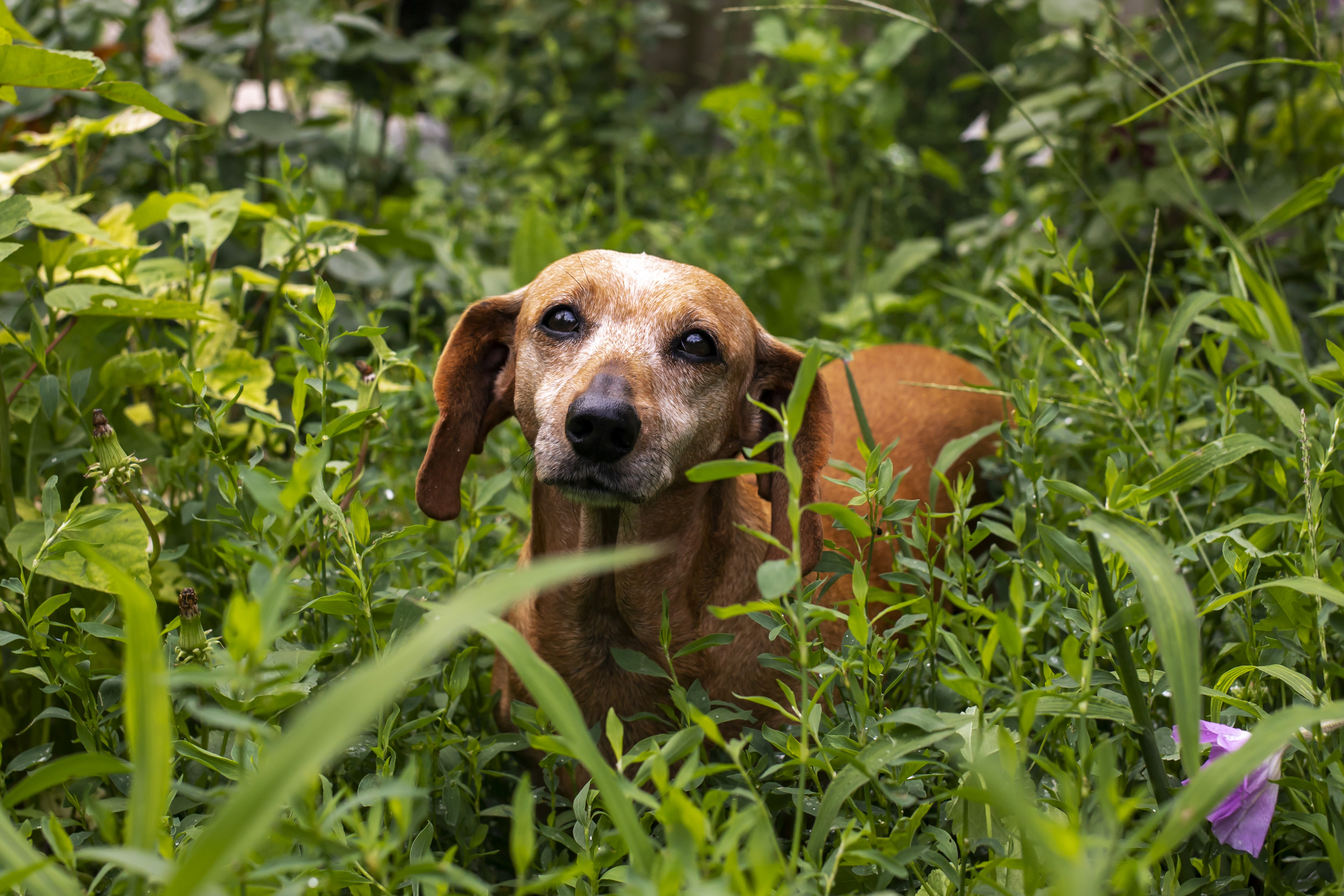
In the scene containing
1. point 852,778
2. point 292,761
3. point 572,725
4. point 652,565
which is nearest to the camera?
point 292,761

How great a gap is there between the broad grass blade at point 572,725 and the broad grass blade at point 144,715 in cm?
28

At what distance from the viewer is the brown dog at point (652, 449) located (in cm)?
192

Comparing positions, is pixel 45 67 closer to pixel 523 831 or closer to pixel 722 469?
pixel 722 469

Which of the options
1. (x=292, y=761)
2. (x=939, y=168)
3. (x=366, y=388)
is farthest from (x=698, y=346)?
(x=939, y=168)

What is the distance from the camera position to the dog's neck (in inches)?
79.4

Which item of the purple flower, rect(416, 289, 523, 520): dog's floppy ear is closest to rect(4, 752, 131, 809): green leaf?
rect(416, 289, 523, 520): dog's floppy ear

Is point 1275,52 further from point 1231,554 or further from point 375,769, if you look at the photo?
point 375,769

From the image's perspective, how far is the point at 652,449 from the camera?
1.80 m

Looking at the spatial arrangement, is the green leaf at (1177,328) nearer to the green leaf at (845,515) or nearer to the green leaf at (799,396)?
the green leaf at (845,515)

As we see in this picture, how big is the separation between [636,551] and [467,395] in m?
1.33

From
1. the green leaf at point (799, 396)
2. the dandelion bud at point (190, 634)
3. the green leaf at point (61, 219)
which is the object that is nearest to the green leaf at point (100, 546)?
the dandelion bud at point (190, 634)

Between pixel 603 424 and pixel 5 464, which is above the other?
pixel 603 424

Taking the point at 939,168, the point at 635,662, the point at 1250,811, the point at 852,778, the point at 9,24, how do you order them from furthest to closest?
1. the point at 939,168
2. the point at 9,24
3. the point at 635,662
4. the point at 1250,811
5. the point at 852,778

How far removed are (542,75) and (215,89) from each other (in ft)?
8.56
